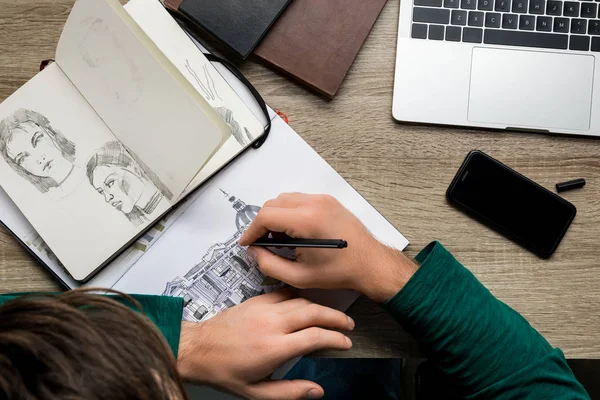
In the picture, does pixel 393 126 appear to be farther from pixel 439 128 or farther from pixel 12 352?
pixel 12 352

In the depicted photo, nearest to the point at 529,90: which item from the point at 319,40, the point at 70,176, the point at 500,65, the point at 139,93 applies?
the point at 500,65

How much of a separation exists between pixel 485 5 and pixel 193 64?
1.31 feet

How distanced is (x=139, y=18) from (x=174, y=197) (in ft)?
0.81

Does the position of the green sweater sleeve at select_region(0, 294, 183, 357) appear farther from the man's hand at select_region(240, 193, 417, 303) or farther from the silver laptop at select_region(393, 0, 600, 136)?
the silver laptop at select_region(393, 0, 600, 136)

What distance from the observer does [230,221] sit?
74cm

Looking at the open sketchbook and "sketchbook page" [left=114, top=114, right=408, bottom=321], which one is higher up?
the open sketchbook

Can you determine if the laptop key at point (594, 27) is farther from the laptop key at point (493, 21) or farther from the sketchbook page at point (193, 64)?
the sketchbook page at point (193, 64)

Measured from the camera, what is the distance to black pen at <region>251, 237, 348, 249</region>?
0.65m

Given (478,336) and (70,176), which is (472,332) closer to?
(478,336)

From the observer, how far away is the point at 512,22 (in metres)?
0.77

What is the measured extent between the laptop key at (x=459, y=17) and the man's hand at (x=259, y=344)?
416 mm

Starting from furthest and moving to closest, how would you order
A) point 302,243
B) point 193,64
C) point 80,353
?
point 193,64, point 302,243, point 80,353

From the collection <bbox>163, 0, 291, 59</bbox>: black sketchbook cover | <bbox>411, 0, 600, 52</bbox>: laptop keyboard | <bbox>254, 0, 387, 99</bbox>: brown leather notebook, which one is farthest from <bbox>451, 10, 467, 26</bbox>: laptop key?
<bbox>163, 0, 291, 59</bbox>: black sketchbook cover

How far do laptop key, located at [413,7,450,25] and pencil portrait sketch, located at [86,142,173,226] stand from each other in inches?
15.9
